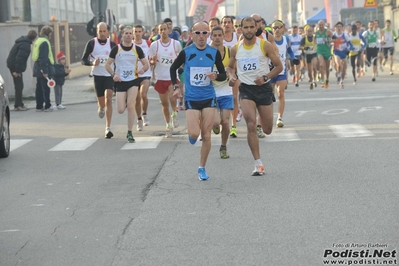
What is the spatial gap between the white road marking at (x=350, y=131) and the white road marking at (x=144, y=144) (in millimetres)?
2767

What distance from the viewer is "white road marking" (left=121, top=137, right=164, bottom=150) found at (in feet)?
47.6

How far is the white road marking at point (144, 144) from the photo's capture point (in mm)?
14516

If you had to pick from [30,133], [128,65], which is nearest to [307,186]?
[128,65]

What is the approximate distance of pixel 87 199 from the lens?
9867mm

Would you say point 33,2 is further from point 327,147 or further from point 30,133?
point 327,147

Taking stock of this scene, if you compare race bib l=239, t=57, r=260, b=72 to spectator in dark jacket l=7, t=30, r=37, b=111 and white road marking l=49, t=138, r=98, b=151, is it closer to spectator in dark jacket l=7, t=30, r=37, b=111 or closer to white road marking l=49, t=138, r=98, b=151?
white road marking l=49, t=138, r=98, b=151

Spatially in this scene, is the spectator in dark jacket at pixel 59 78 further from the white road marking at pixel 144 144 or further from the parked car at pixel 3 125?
the parked car at pixel 3 125

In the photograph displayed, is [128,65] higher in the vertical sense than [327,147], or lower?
higher

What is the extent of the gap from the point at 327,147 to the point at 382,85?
1347cm

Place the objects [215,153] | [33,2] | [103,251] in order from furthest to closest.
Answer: [33,2] → [215,153] → [103,251]

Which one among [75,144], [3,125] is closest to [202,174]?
[3,125]

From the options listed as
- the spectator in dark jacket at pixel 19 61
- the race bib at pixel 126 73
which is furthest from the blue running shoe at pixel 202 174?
the spectator in dark jacket at pixel 19 61

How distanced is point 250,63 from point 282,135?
3.98 m

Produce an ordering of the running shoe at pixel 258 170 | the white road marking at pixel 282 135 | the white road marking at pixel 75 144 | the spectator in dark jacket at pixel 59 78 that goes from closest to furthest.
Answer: the running shoe at pixel 258 170, the white road marking at pixel 282 135, the white road marking at pixel 75 144, the spectator in dark jacket at pixel 59 78
